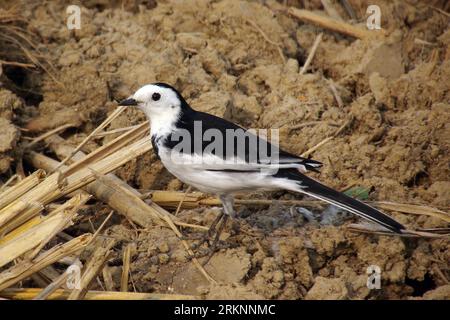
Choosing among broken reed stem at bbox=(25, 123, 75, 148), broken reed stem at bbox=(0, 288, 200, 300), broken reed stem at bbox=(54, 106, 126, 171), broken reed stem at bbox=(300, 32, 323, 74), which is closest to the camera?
broken reed stem at bbox=(0, 288, 200, 300)

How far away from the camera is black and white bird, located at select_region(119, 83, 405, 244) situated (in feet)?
18.1

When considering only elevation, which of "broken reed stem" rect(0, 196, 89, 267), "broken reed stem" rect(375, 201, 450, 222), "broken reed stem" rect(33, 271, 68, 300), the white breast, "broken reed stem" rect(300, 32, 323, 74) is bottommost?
"broken reed stem" rect(33, 271, 68, 300)

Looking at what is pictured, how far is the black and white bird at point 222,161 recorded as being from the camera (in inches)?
217

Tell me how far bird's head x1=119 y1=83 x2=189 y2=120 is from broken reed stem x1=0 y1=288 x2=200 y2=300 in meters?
1.52

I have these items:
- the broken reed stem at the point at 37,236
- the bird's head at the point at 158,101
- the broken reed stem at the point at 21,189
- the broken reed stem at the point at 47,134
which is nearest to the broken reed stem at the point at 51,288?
the broken reed stem at the point at 37,236

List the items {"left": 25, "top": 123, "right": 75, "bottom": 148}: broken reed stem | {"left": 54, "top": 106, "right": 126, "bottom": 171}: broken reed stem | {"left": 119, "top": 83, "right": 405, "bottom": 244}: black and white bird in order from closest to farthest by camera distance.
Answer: {"left": 119, "top": 83, "right": 405, "bottom": 244}: black and white bird → {"left": 54, "top": 106, "right": 126, "bottom": 171}: broken reed stem → {"left": 25, "top": 123, "right": 75, "bottom": 148}: broken reed stem

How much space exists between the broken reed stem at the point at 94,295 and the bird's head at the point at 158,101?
152 cm

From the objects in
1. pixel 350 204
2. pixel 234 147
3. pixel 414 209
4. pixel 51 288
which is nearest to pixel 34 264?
pixel 51 288

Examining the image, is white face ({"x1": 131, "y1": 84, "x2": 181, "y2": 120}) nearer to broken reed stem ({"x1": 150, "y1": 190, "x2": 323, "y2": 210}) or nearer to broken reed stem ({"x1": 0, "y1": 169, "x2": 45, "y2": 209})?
broken reed stem ({"x1": 150, "y1": 190, "x2": 323, "y2": 210})

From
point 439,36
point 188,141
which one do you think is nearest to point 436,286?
point 188,141

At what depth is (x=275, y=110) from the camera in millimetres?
7156

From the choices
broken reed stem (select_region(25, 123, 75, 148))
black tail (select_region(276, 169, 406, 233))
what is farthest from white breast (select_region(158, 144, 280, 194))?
broken reed stem (select_region(25, 123, 75, 148))
